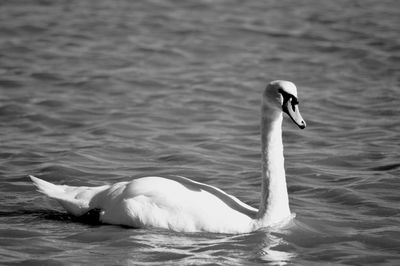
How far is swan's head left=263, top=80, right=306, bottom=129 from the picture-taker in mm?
8102

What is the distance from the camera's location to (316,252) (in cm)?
781

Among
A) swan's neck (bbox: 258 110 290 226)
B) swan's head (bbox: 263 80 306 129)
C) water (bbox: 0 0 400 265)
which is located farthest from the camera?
swan's neck (bbox: 258 110 290 226)

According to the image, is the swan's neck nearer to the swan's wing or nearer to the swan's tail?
the swan's wing

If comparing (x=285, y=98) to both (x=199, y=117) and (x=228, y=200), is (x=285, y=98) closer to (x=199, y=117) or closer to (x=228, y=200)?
(x=228, y=200)

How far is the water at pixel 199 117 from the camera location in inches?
314

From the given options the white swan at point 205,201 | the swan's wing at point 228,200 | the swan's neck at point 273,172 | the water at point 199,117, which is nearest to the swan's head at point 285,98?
the white swan at point 205,201

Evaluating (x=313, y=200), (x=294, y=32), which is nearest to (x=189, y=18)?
(x=294, y=32)

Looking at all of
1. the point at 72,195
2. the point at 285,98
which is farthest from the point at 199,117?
the point at 285,98

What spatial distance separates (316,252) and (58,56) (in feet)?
32.1

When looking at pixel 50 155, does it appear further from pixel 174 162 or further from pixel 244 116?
pixel 244 116

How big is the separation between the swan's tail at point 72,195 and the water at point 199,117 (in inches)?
5.6

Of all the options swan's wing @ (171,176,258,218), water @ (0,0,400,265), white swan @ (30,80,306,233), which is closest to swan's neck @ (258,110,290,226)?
white swan @ (30,80,306,233)

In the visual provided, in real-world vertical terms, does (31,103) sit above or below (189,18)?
below

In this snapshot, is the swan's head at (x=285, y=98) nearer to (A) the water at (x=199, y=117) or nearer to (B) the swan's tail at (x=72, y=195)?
(A) the water at (x=199, y=117)
